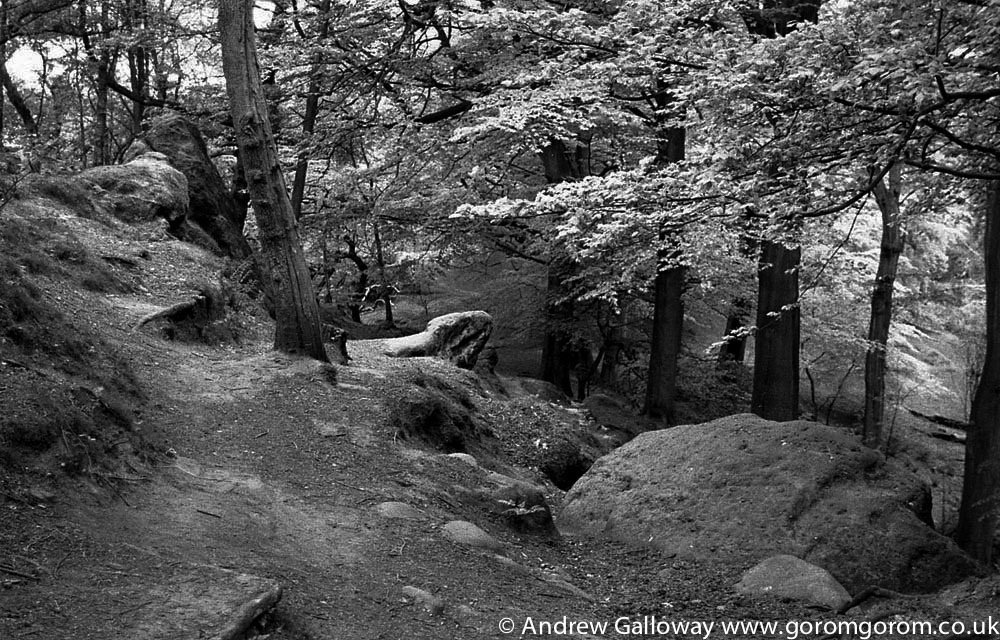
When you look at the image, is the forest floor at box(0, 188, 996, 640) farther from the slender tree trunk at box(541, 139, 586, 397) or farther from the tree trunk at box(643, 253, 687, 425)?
the slender tree trunk at box(541, 139, 586, 397)

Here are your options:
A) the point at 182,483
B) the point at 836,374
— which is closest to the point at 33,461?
the point at 182,483

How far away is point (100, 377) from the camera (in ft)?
20.4

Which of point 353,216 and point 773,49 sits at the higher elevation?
point 773,49

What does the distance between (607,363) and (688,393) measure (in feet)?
9.26

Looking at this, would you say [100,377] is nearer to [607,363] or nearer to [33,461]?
[33,461]

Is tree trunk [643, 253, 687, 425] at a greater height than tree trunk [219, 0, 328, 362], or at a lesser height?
lesser

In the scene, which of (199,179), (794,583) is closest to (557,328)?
(199,179)

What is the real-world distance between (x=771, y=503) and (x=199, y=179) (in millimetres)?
11936

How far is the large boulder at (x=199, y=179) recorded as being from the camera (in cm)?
1441

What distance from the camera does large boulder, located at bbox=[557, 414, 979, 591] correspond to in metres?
6.70

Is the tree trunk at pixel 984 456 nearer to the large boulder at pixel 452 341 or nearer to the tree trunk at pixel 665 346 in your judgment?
the tree trunk at pixel 665 346

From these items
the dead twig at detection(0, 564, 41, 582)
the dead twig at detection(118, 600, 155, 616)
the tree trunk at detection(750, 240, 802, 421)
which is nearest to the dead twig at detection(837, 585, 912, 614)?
the dead twig at detection(118, 600, 155, 616)

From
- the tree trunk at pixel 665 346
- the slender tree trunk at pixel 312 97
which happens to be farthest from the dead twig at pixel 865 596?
the tree trunk at pixel 665 346

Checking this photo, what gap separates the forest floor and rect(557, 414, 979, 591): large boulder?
46 cm
